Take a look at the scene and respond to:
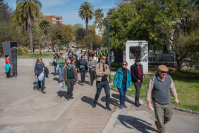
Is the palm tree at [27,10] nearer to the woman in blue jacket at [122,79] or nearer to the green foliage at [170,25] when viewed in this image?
the green foliage at [170,25]

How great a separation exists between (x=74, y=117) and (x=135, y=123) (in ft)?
6.12

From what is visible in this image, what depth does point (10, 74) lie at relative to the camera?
43.7 ft

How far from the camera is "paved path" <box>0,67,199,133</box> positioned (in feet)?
16.5

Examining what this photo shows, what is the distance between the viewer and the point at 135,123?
17.6 ft

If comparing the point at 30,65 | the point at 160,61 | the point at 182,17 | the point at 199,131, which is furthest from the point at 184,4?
the point at 30,65

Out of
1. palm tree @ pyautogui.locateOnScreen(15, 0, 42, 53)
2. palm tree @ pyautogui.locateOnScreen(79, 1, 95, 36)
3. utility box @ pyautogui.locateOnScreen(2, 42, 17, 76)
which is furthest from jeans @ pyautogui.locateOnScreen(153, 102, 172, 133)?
palm tree @ pyautogui.locateOnScreen(79, 1, 95, 36)

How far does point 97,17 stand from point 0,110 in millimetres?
58432

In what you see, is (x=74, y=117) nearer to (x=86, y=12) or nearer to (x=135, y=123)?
(x=135, y=123)

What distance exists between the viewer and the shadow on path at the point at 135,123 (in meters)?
5.03

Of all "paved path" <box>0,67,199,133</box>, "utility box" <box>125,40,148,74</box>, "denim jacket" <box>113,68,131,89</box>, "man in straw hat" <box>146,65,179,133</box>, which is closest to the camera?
"man in straw hat" <box>146,65,179,133</box>

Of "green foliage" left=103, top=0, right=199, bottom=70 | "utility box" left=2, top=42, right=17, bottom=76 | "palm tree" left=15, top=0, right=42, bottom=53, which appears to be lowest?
"utility box" left=2, top=42, right=17, bottom=76

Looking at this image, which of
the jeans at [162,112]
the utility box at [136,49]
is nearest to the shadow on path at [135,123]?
the jeans at [162,112]

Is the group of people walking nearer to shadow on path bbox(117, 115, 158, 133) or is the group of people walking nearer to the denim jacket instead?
the denim jacket

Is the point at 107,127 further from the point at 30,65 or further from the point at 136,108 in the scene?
the point at 30,65
